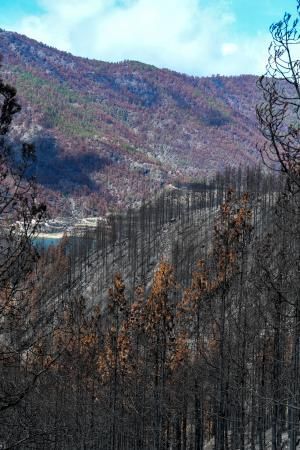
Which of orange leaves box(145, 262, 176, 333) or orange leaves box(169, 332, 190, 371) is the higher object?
orange leaves box(145, 262, 176, 333)

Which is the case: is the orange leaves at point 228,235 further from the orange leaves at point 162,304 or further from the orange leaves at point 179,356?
the orange leaves at point 179,356

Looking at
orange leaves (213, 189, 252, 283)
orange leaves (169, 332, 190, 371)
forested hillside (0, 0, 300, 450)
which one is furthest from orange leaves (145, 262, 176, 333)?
orange leaves (213, 189, 252, 283)

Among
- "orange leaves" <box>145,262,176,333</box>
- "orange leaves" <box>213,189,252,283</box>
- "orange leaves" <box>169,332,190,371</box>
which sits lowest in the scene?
"orange leaves" <box>169,332,190,371</box>

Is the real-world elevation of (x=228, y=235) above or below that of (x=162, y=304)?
above

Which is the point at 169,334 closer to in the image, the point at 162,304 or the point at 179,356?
the point at 162,304

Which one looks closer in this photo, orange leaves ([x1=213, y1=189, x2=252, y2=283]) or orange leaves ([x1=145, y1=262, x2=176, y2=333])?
orange leaves ([x1=213, y1=189, x2=252, y2=283])

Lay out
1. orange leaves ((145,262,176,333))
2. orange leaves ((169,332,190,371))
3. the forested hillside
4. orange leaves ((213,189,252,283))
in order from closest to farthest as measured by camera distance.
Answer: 1. the forested hillside
2. orange leaves ((213,189,252,283))
3. orange leaves ((145,262,176,333))
4. orange leaves ((169,332,190,371))

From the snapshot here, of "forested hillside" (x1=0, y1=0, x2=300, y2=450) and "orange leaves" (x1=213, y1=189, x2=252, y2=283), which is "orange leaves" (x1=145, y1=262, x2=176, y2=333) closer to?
"forested hillside" (x1=0, y1=0, x2=300, y2=450)

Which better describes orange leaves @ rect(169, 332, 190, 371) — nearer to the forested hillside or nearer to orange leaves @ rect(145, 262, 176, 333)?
the forested hillside

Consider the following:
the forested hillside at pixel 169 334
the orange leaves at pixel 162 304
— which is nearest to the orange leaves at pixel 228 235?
the forested hillside at pixel 169 334

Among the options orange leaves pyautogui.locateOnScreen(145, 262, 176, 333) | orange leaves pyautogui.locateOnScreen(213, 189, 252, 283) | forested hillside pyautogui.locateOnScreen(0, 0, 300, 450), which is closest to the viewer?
forested hillside pyautogui.locateOnScreen(0, 0, 300, 450)

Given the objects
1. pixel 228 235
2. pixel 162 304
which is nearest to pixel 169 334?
pixel 162 304
